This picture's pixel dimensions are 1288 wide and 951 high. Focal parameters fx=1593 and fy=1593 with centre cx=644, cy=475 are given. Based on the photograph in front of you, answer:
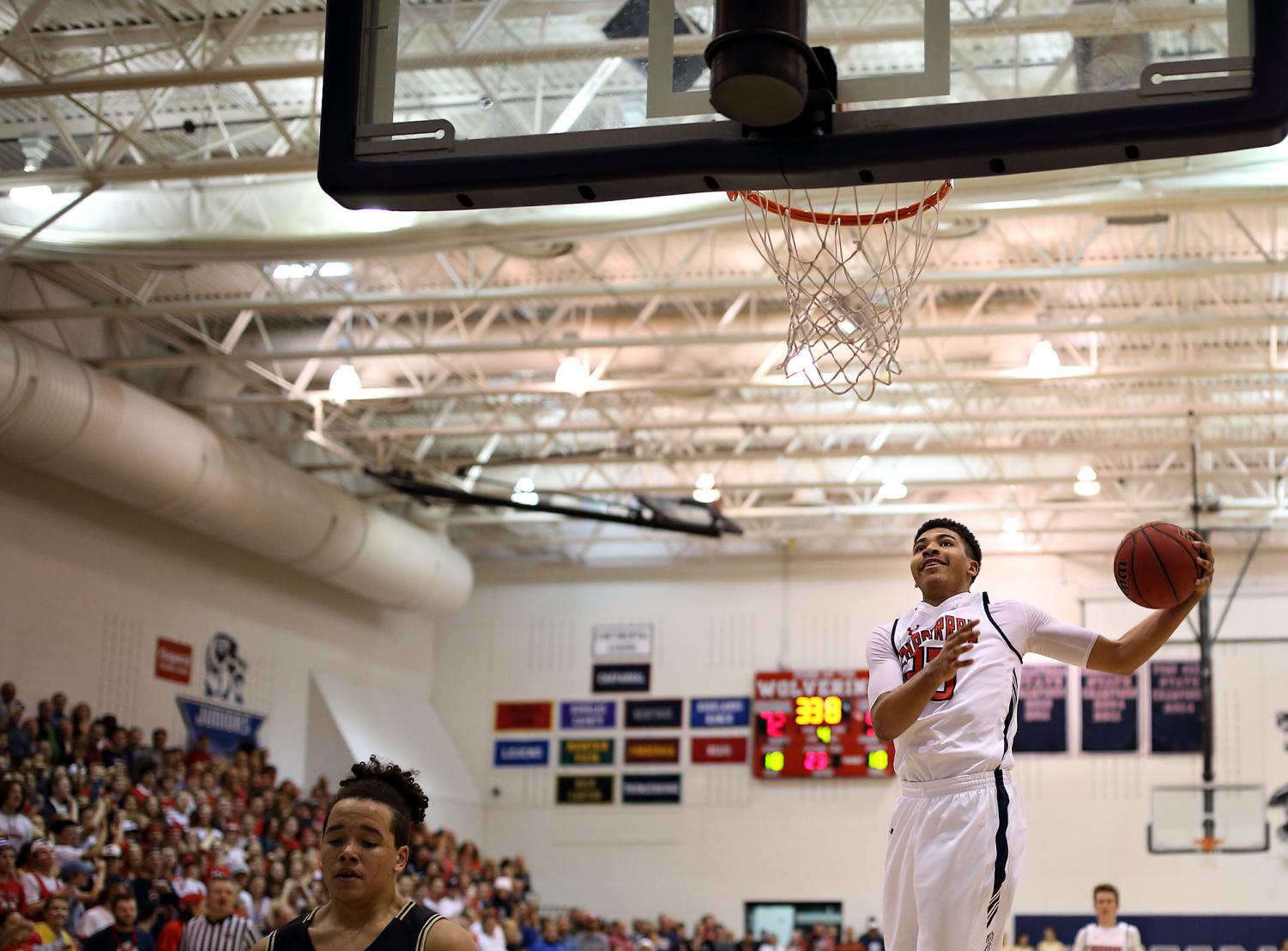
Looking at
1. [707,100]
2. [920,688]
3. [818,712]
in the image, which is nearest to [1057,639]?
[920,688]

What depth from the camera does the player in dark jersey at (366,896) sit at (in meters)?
3.87

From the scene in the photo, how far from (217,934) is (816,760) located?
611 inches

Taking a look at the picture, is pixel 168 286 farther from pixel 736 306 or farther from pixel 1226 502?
pixel 1226 502

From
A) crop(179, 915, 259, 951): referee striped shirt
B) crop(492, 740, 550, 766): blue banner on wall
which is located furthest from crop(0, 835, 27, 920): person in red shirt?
crop(492, 740, 550, 766): blue banner on wall

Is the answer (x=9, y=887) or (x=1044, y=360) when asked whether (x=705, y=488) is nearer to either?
(x=1044, y=360)

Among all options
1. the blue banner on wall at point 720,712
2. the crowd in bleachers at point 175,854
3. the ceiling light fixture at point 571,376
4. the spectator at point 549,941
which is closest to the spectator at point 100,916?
the crowd in bleachers at point 175,854

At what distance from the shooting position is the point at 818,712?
24.5m

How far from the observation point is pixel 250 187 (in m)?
15.1

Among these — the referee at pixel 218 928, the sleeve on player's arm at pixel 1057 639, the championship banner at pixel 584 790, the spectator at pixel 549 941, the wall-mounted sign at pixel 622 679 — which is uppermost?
the wall-mounted sign at pixel 622 679

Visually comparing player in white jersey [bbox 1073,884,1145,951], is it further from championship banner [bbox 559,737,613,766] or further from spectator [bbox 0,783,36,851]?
championship banner [bbox 559,737,613,766]

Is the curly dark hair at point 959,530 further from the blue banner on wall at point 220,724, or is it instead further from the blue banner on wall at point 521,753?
the blue banner on wall at point 521,753

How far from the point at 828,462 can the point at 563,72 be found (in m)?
18.7

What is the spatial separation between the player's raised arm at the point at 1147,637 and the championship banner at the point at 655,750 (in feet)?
69.5

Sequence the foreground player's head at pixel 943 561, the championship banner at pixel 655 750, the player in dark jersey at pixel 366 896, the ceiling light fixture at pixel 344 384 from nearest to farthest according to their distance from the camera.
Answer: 1. the player in dark jersey at pixel 366 896
2. the foreground player's head at pixel 943 561
3. the ceiling light fixture at pixel 344 384
4. the championship banner at pixel 655 750
